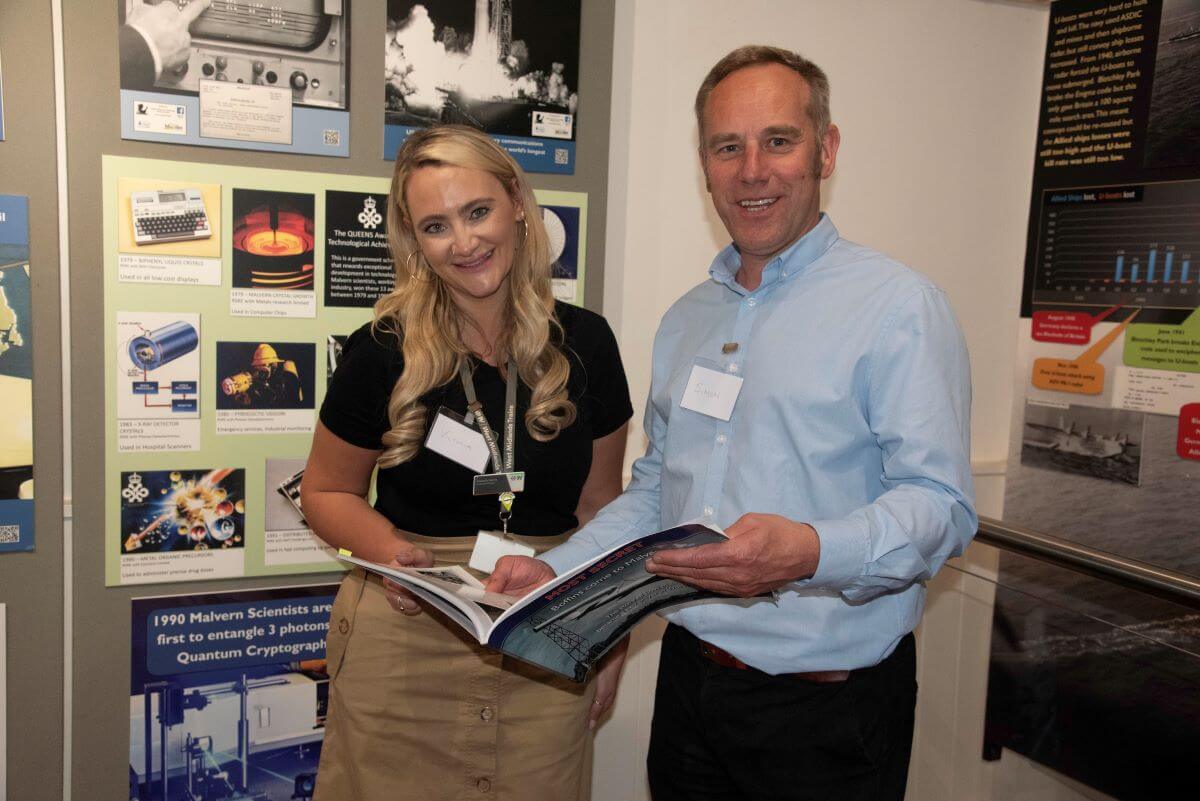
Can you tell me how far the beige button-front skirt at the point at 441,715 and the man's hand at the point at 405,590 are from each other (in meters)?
0.03

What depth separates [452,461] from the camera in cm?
180

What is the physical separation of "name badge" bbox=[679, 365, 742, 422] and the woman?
34 centimetres

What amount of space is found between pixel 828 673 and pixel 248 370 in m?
1.79

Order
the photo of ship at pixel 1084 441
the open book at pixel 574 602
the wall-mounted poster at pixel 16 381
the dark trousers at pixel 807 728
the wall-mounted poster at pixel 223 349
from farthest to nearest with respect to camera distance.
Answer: the photo of ship at pixel 1084 441 < the wall-mounted poster at pixel 223 349 < the wall-mounted poster at pixel 16 381 < the dark trousers at pixel 807 728 < the open book at pixel 574 602

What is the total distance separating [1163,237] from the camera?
280 centimetres

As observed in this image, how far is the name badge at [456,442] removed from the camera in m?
1.79

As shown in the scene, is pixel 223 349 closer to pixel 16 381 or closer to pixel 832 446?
pixel 16 381

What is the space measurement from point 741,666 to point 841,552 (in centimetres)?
41

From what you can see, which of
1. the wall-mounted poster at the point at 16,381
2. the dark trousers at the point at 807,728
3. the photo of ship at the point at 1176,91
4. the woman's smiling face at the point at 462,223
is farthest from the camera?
the photo of ship at the point at 1176,91

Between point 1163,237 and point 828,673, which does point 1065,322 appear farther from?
point 828,673

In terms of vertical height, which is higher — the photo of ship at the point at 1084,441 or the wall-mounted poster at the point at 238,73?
the wall-mounted poster at the point at 238,73

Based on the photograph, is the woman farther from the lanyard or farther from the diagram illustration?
the diagram illustration

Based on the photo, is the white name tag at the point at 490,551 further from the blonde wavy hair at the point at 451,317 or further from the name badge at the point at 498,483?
the blonde wavy hair at the point at 451,317

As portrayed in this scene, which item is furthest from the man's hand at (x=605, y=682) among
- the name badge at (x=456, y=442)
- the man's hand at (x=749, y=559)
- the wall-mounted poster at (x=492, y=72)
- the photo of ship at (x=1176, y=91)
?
the photo of ship at (x=1176, y=91)
